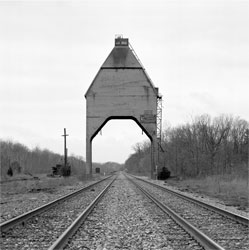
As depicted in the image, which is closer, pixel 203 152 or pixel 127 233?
pixel 127 233

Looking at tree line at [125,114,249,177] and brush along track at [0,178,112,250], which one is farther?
tree line at [125,114,249,177]

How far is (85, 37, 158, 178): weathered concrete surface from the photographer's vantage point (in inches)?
1519

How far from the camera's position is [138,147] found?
128 meters

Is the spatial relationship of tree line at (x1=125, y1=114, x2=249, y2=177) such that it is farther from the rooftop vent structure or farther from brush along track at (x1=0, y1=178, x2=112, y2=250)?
brush along track at (x1=0, y1=178, x2=112, y2=250)

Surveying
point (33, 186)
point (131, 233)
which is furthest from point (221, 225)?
point (33, 186)

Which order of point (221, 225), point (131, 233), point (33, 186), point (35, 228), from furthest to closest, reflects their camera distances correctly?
point (33, 186) < point (221, 225) < point (35, 228) < point (131, 233)

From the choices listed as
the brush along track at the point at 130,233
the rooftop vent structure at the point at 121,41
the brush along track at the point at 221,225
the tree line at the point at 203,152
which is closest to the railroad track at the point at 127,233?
the brush along track at the point at 130,233

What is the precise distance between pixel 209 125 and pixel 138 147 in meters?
72.7

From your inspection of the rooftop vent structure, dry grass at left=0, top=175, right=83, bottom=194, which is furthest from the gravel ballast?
the rooftop vent structure

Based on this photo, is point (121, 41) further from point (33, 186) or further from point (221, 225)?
point (221, 225)

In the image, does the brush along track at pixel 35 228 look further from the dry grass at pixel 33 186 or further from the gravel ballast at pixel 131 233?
the dry grass at pixel 33 186

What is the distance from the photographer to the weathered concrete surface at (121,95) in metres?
38.6

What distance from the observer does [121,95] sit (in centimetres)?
3853

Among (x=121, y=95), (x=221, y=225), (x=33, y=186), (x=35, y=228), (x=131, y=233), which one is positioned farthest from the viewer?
(x=121, y=95)
